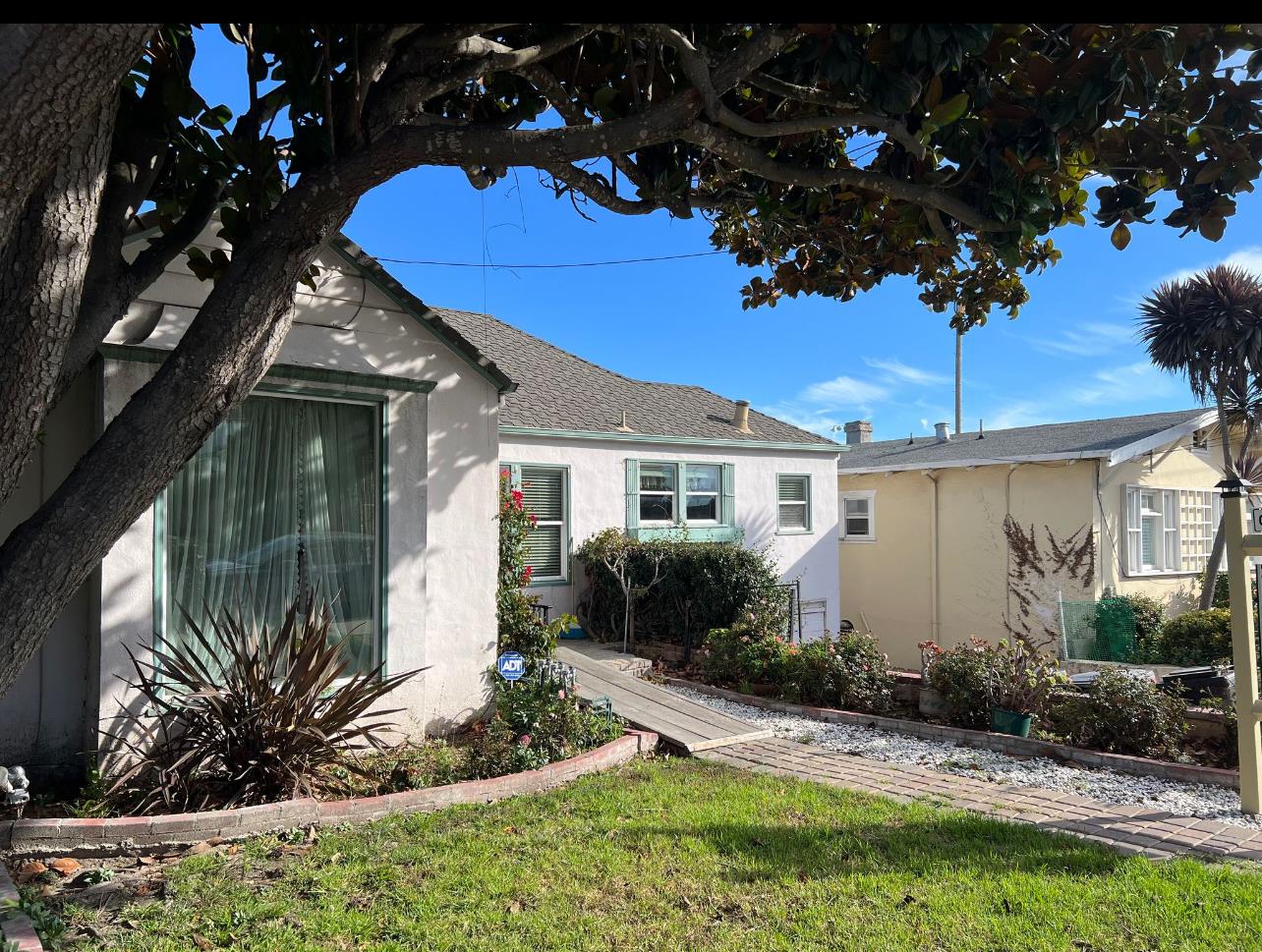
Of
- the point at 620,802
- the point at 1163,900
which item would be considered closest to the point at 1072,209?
the point at 1163,900

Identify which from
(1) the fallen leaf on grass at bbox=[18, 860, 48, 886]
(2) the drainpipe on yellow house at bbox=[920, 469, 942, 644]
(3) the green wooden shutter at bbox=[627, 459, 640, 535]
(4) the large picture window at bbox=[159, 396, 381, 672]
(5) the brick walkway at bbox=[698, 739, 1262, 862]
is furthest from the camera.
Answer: (2) the drainpipe on yellow house at bbox=[920, 469, 942, 644]

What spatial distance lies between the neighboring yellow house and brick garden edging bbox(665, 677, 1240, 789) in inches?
335

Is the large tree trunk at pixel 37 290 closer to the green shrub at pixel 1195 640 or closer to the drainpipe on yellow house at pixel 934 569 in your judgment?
the green shrub at pixel 1195 640

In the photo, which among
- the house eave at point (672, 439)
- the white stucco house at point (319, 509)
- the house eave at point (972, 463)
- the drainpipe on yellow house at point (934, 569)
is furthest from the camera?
the drainpipe on yellow house at point (934, 569)

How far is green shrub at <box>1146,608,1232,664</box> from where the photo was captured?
12664mm

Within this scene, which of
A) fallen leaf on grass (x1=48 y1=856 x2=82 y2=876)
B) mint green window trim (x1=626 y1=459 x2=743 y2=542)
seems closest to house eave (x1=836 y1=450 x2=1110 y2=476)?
mint green window trim (x1=626 y1=459 x2=743 y2=542)

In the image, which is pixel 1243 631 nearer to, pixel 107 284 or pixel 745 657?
pixel 745 657

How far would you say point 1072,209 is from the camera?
5922mm

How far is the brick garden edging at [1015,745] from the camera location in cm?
665

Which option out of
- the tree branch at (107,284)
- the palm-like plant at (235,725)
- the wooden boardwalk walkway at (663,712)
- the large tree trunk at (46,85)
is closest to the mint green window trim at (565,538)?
the wooden boardwalk walkway at (663,712)

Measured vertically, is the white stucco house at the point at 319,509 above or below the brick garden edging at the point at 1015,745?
above

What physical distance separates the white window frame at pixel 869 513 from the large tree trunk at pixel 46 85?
17.9m

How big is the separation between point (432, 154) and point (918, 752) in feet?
21.1

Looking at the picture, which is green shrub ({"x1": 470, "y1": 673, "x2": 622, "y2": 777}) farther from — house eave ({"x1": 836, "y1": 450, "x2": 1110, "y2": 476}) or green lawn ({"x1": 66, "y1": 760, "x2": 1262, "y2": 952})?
house eave ({"x1": 836, "y1": 450, "x2": 1110, "y2": 476})
